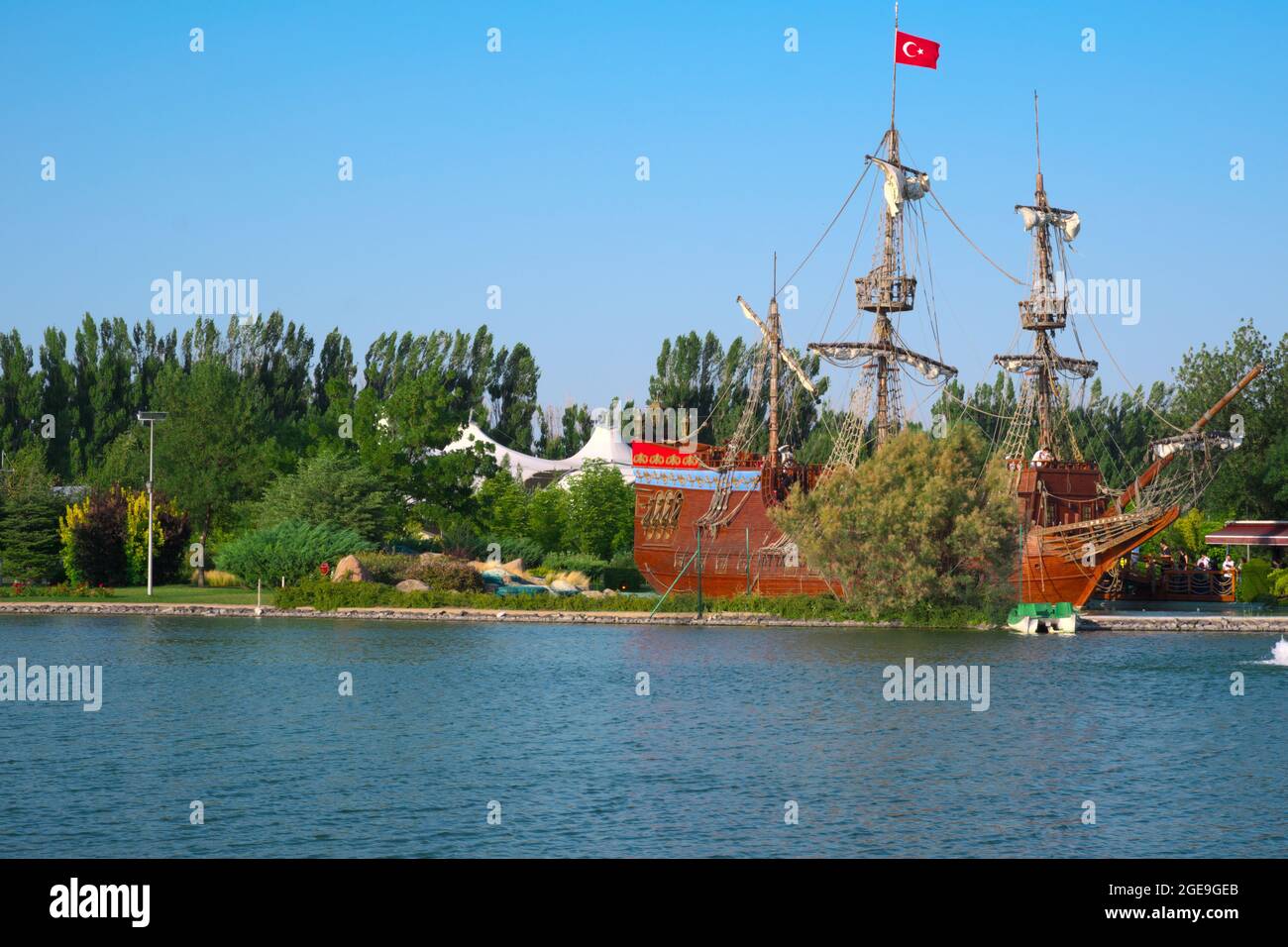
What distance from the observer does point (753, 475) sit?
7038 centimetres

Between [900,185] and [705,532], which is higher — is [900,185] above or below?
above

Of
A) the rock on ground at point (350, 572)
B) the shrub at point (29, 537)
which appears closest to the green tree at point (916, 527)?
the rock on ground at point (350, 572)

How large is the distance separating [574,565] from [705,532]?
8239mm

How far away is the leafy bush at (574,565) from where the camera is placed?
74812 mm

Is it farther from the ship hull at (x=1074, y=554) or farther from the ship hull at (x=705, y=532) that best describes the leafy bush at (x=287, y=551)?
the ship hull at (x=1074, y=554)

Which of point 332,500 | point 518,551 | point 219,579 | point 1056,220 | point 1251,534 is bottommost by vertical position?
point 219,579

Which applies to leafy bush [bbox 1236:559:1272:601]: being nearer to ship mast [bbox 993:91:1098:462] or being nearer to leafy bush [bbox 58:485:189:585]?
ship mast [bbox 993:91:1098:462]

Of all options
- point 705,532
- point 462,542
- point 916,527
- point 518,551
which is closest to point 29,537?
point 462,542

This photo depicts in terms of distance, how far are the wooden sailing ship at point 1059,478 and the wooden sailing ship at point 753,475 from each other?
19.1 feet

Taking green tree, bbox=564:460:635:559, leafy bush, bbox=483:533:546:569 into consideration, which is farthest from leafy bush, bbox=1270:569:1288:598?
leafy bush, bbox=483:533:546:569

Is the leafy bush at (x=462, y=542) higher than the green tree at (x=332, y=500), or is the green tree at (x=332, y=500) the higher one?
the green tree at (x=332, y=500)

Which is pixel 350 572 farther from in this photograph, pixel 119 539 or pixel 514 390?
pixel 514 390
